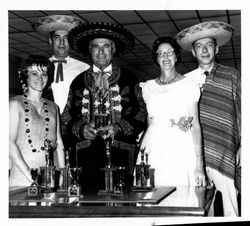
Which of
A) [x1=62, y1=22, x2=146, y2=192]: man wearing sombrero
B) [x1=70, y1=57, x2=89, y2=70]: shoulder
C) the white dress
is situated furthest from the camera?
[x1=70, y1=57, x2=89, y2=70]: shoulder

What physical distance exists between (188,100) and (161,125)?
0.27 meters

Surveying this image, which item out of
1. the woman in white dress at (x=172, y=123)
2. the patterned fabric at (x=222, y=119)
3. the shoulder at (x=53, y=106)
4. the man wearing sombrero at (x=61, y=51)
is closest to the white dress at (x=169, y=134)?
the woman in white dress at (x=172, y=123)

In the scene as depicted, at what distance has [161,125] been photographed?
2814mm

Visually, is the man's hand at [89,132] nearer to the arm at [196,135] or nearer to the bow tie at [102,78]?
the bow tie at [102,78]

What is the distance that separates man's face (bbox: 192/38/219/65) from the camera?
9.45ft

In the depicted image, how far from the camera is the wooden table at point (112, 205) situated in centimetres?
195

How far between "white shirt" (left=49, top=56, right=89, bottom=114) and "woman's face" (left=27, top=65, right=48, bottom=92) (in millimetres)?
115

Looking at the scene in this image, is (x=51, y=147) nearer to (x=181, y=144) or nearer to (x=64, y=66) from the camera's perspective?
(x=64, y=66)

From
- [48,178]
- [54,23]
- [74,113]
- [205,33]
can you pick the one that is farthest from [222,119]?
[54,23]

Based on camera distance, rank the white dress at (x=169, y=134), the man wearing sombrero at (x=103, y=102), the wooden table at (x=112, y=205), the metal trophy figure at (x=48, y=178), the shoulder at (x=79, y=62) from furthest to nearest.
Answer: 1. the shoulder at (x=79, y=62)
2. the man wearing sombrero at (x=103, y=102)
3. the white dress at (x=169, y=134)
4. the metal trophy figure at (x=48, y=178)
5. the wooden table at (x=112, y=205)

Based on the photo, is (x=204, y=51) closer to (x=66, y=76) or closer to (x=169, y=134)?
(x=169, y=134)

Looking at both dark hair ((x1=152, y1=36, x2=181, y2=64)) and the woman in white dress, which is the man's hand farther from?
dark hair ((x1=152, y1=36, x2=181, y2=64))

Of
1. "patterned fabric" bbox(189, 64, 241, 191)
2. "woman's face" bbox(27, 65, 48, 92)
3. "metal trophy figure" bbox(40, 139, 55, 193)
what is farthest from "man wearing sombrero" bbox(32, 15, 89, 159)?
"patterned fabric" bbox(189, 64, 241, 191)
